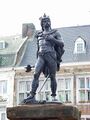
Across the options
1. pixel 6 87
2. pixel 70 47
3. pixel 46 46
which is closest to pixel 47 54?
pixel 46 46

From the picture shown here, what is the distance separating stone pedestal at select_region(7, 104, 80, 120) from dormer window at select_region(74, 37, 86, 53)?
2314 cm

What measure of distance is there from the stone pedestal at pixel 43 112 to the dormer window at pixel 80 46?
23.1 metres

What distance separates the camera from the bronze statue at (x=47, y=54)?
12.3 m

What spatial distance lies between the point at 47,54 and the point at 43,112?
1.74 meters

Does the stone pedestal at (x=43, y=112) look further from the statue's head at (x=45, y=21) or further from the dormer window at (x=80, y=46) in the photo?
the dormer window at (x=80, y=46)

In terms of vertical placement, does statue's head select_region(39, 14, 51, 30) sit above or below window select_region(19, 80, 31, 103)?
above

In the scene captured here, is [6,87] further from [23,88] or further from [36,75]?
[36,75]

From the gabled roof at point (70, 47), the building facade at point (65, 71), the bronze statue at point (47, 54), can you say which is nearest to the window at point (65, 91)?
the building facade at point (65, 71)

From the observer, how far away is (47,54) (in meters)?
12.4

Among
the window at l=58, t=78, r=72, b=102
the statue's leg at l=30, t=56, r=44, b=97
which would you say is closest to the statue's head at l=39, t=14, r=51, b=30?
the statue's leg at l=30, t=56, r=44, b=97

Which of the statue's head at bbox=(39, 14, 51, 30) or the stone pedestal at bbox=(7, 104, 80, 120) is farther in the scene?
the statue's head at bbox=(39, 14, 51, 30)

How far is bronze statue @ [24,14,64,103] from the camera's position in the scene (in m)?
12.3

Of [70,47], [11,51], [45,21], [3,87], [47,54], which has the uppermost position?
[45,21]

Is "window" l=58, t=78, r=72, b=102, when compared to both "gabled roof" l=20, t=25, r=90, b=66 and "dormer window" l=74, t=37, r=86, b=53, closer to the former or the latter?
"gabled roof" l=20, t=25, r=90, b=66
